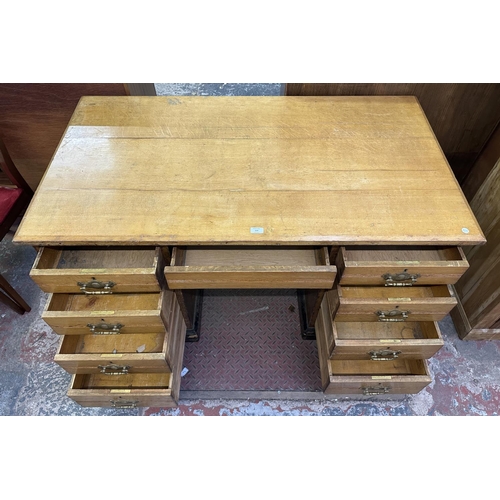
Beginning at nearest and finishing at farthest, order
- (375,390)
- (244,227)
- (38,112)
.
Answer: (244,227), (375,390), (38,112)

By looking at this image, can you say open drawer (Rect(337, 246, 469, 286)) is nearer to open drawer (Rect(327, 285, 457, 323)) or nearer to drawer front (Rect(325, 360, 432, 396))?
open drawer (Rect(327, 285, 457, 323))

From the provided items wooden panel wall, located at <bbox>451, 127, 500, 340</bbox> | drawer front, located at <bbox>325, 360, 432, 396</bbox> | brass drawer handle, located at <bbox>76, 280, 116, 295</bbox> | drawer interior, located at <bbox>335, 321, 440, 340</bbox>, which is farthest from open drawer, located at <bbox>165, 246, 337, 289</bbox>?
wooden panel wall, located at <bbox>451, 127, 500, 340</bbox>

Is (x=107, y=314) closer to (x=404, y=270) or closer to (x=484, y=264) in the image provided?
(x=404, y=270)

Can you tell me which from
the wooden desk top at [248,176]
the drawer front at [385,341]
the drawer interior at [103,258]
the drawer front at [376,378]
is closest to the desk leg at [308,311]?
the drawer front at [385,341]

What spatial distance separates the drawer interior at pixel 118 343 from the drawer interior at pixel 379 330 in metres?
0.82

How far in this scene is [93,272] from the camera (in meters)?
1.25

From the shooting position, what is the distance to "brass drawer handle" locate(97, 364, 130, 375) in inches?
57.4

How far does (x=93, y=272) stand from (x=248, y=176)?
67cm

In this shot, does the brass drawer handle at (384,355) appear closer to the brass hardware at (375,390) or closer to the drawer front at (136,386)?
the brass hardware at (375,390)

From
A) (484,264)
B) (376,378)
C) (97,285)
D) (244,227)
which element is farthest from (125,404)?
(484,264)

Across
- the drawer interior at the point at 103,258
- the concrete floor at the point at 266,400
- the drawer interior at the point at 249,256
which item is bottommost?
the concrete floor at the point at 266,400

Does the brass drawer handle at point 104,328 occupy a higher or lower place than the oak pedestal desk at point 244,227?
lower

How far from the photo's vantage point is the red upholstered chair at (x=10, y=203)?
178 centimetres

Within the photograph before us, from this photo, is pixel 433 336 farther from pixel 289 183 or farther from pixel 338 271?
pixel 289 183
